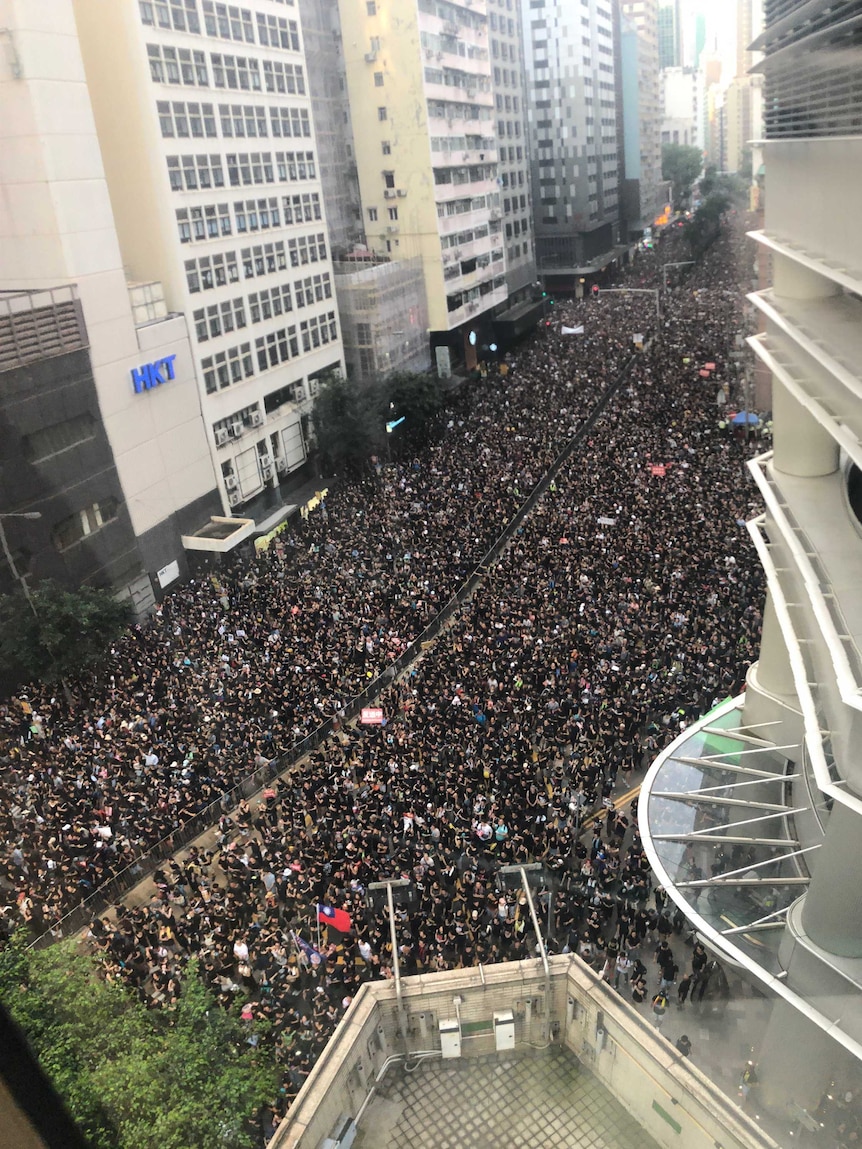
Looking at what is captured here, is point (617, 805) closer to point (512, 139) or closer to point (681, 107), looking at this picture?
point (512, 139)

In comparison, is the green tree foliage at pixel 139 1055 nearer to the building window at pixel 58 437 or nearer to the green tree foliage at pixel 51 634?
the green tree foliage at pixel 51 634

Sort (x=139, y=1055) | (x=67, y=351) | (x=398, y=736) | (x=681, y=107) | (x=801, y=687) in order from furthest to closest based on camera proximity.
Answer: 1. (x=681, y=107)
2. (x=67, y=351)
3. (x=398, y=736)
4. (x=801, y=687)
5. (x=139, y=1055)

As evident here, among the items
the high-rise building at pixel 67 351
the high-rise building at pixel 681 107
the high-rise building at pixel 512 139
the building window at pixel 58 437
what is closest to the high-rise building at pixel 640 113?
the high-rise building at pixel 681 107

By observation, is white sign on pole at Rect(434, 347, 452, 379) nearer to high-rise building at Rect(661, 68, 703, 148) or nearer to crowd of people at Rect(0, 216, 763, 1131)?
crowd of people at Rect(0, 216, 763, 1131)

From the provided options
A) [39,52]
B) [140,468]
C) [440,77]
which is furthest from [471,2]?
[140,468]

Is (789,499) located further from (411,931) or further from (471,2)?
(471,2)

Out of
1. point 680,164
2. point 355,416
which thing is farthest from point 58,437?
point 680,164
